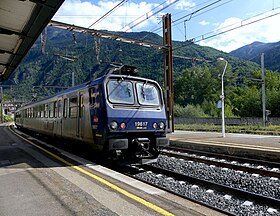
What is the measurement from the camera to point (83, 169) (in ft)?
24.9

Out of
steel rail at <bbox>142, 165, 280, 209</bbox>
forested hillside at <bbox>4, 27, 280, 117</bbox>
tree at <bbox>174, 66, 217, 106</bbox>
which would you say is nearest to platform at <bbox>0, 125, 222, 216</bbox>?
steel rail at <bbox>142, 165, 280, 209</bbox>

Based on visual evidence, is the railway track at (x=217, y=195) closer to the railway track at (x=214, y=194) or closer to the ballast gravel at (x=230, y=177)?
the railway track at (x=214, y=194)

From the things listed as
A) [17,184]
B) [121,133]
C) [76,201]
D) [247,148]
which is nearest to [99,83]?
[121,133]

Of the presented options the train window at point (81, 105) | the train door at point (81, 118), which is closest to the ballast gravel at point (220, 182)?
the train door at point (81, 118)

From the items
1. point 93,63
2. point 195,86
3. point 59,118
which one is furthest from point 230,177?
point 195,86

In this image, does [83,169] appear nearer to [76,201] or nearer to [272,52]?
[76,201]

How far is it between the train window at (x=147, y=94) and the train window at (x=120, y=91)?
29cm

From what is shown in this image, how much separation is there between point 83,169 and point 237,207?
387 cm

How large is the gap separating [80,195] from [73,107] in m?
5.50

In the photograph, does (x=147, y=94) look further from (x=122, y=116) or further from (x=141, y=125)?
(x=122, y=116)

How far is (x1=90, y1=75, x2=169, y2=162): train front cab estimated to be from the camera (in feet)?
26.2

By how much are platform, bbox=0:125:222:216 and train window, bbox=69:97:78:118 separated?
110 inches

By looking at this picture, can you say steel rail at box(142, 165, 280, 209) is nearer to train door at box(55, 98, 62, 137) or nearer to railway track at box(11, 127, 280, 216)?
railway track at box(11, 127, 280, 216)

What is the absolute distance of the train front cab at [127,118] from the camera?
26.2ft
